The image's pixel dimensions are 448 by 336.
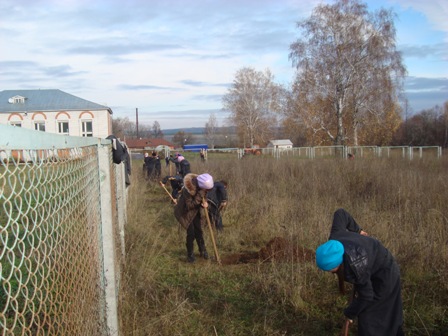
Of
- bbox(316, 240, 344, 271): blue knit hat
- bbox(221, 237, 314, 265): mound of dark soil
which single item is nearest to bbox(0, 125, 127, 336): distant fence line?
bbox(316, 240, 344, 271): blue knit hat

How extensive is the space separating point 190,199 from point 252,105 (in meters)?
42.4

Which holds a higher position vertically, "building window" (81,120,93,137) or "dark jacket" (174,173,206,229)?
"building window" (81,120,93,137)

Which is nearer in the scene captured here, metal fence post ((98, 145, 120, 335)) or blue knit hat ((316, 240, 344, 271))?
metal fence post ((98, 145, 120, 335))

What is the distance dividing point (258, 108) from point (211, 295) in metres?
44.5

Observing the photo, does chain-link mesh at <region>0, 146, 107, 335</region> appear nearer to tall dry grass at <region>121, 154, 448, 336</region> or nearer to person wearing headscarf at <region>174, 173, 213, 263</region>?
tall dry grass at <region>121, 154, 448, 336</region>

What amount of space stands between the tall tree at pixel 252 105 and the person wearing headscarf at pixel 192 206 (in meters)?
39.3

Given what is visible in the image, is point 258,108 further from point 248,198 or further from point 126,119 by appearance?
point 126,119

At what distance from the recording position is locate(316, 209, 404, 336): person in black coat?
9.51 feet

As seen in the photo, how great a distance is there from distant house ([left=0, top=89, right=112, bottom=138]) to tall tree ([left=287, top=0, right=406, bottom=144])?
21947 mm

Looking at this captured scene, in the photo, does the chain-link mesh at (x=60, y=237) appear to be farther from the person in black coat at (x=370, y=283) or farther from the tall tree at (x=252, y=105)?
the tall tree at (x=252, y=105)

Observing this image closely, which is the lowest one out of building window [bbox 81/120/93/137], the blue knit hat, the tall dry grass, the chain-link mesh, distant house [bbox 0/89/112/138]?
the tall dry grass

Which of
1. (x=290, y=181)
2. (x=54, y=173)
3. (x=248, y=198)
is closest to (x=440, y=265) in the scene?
(x=54, y=173)

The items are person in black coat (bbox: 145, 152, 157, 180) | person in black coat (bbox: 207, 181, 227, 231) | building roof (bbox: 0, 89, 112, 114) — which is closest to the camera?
person in black coat (bbox: 207, 181, 227, 231)

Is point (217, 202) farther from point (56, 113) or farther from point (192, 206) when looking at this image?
point (56, 113)
